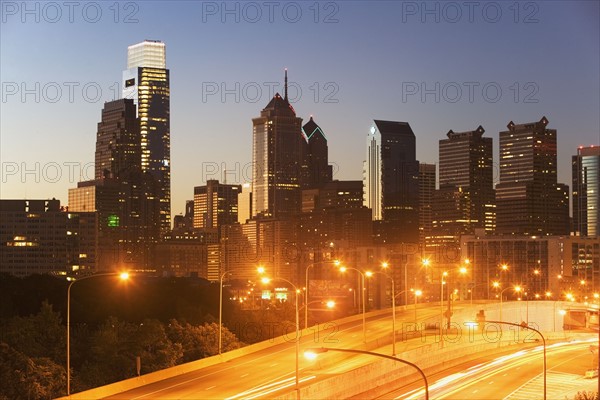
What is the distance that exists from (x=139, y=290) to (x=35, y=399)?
Result: 217 ft

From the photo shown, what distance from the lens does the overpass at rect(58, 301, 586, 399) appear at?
212 feet

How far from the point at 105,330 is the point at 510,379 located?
36.6 meters

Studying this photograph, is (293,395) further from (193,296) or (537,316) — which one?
(537,316)

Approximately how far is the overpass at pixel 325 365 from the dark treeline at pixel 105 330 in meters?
10.3

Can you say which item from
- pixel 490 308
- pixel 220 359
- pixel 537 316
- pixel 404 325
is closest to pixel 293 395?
pixel 220 359

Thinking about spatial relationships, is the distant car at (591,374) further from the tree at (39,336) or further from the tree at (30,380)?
the tree at (39,336)

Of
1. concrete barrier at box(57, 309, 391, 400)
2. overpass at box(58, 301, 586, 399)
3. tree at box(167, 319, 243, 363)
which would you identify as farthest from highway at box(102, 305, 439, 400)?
tree at box(167, 319, 243, 363)

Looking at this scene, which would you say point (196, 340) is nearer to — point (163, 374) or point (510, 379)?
point (163, 374)

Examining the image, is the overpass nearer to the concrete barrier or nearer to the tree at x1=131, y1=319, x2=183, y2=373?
the concrete barrier

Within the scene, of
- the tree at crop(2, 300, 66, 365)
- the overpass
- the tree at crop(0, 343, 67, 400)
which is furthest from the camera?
the tree at crop(2, 300, 66, 365)

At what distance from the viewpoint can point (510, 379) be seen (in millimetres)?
81250

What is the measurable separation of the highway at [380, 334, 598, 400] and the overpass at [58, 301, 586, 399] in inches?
72.9

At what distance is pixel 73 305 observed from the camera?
118000 millimetres

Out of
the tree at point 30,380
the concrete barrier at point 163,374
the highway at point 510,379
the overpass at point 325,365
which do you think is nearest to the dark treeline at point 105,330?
the tree at point 30,380
